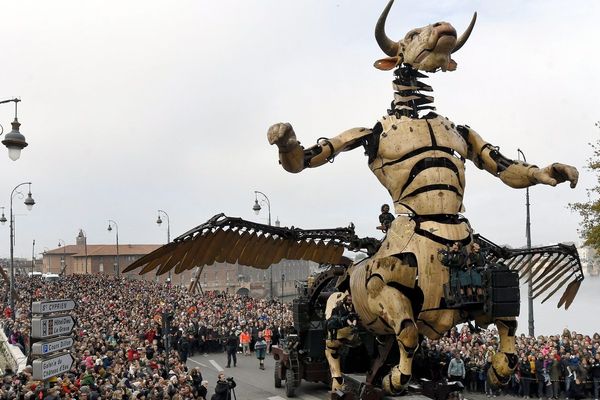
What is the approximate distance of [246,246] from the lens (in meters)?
6.89

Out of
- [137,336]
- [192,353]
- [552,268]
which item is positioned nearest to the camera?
[552,268]

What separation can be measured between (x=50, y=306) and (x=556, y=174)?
5577 millimetres

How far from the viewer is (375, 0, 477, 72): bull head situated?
263 inches

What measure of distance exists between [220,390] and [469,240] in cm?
740

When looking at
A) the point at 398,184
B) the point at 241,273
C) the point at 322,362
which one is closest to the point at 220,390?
the point at 322,362

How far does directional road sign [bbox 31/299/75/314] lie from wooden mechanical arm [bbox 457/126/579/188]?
4.96 meters

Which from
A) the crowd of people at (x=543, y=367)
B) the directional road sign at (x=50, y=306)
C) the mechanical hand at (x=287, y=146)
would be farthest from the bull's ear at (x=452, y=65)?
the crowd of people at (x=543, y=367)

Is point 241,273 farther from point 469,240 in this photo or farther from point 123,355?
point 469,240

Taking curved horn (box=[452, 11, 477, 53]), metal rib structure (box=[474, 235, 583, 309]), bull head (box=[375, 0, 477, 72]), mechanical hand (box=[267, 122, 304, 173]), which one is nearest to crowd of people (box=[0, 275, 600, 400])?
metal rib structure (box=[474, 235, 583, 309])

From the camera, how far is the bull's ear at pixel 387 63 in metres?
7.19

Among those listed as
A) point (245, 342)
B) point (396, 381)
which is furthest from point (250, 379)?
point (396, 381)

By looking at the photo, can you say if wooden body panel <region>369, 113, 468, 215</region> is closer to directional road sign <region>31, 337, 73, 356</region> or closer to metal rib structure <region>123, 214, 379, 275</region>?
metal rib structure <region>123, 214, 379, 275</region>

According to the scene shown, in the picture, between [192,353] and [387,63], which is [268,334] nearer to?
[192,353]

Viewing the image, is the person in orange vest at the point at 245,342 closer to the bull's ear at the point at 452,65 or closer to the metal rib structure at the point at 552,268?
the metal rib structure at the point at 552,268
